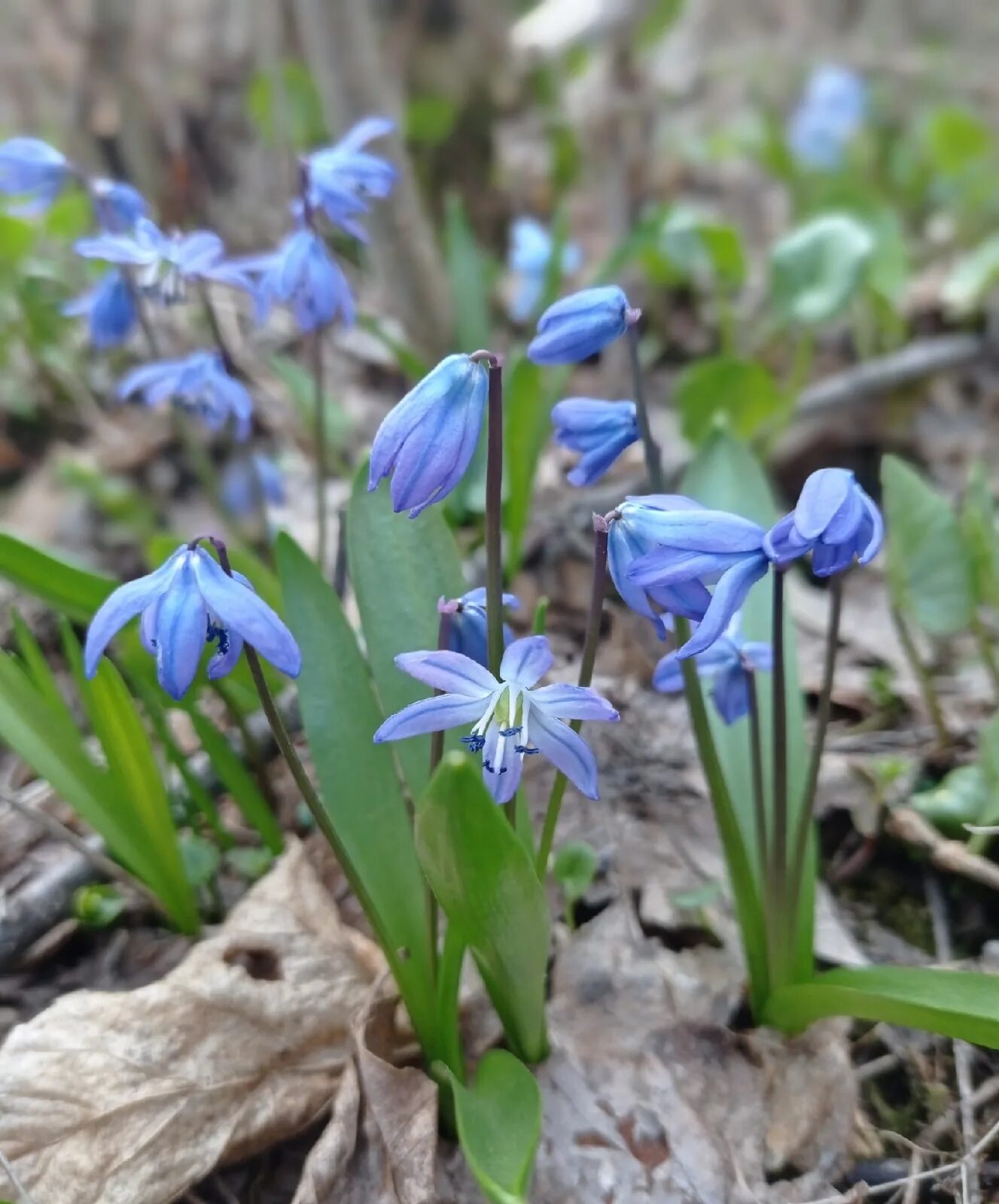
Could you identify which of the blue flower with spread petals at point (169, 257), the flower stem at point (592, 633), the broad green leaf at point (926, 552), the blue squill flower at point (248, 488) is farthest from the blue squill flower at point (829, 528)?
the blue squill flower at point (248, 488)

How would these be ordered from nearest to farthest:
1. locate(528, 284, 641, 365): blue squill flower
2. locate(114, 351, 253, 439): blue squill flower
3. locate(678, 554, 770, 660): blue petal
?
locate(678, 554, 770, 660): blue petal → locate(528, 284, 641, 365): blue squill flower → locate(114, 351, 253, 439): blue squill flower

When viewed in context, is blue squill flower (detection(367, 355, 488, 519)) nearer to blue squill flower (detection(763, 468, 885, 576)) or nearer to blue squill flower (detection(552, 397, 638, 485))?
blue squill flower (detection(552, 397, 638, 485))

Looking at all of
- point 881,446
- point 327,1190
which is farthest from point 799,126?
point 327,1190

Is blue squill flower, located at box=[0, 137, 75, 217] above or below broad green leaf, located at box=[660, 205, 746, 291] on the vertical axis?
below

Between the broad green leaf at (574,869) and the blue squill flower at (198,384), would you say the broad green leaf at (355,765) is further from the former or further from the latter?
the blue squill flower at (198,384)

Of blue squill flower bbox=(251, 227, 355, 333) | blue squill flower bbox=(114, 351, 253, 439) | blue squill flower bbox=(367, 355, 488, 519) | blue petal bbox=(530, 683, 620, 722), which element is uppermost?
blue squill flower bbox=(251, 227, 355, 333)

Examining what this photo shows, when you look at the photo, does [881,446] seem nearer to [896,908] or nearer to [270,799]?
[896,908]

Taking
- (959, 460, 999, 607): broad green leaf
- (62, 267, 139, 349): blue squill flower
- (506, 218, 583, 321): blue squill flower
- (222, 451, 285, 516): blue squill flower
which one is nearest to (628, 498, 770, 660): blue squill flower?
(959, 460, 999, 607): broad green leaf

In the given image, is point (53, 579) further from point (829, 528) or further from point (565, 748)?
point (829, 528)
